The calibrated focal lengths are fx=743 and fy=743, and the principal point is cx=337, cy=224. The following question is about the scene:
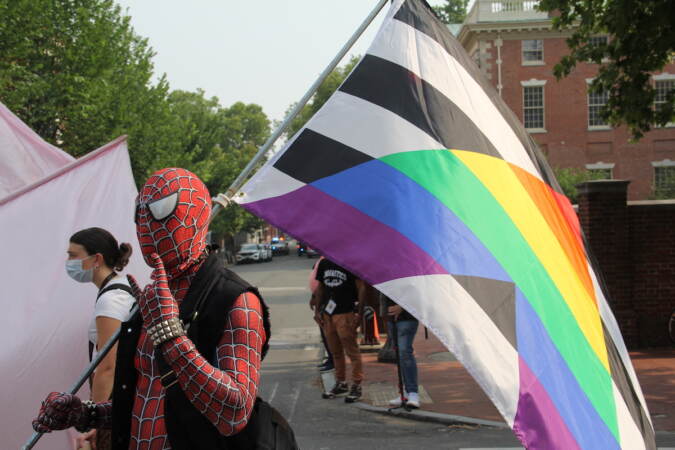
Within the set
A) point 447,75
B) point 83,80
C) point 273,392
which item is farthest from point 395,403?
point 83,80

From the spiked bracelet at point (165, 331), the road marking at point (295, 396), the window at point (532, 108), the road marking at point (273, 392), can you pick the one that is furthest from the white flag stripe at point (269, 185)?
the window at point (532, 108)

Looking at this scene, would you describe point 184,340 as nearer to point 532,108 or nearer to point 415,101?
point 415,101

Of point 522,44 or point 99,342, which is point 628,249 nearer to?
point 99,342

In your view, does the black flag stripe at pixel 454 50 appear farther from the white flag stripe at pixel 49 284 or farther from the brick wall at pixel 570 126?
the brick wall at pixel 570 126

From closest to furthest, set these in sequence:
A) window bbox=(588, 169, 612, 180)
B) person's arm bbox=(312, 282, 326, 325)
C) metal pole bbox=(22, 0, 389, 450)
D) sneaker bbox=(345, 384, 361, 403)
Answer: metal pole bbox=(22, 0, 389, 450)
person's arm bbox=(312, 282, 326, 325)
sneaker bbox=(345, 384, 361, 403)
window bbox=(588, 169, 612, 180)

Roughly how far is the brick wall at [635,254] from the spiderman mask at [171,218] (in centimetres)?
1176

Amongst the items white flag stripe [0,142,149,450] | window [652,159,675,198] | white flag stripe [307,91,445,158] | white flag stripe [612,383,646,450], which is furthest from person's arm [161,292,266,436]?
window [652,159,675,198]

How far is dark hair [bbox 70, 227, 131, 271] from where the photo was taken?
3596 mm

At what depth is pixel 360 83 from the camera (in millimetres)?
3264

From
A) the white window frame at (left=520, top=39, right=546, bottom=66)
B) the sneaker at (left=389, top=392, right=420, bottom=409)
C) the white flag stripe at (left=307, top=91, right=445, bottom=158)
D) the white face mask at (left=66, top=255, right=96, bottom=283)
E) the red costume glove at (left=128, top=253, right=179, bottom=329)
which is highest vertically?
the white window frame at (left=520, top=39, right=546, bottom=66)

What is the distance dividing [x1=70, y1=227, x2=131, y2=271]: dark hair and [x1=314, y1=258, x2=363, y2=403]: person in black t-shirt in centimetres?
498

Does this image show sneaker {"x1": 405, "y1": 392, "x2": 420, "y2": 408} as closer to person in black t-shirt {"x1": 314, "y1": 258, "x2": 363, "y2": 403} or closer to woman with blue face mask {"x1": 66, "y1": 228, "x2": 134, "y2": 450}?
person in black t-shirt {"x1": 314, "y1": 258, "x2": 363, "y2": 403}

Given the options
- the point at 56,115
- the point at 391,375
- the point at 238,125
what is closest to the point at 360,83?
the point at 391,375

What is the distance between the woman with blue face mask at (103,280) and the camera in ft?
10.2
